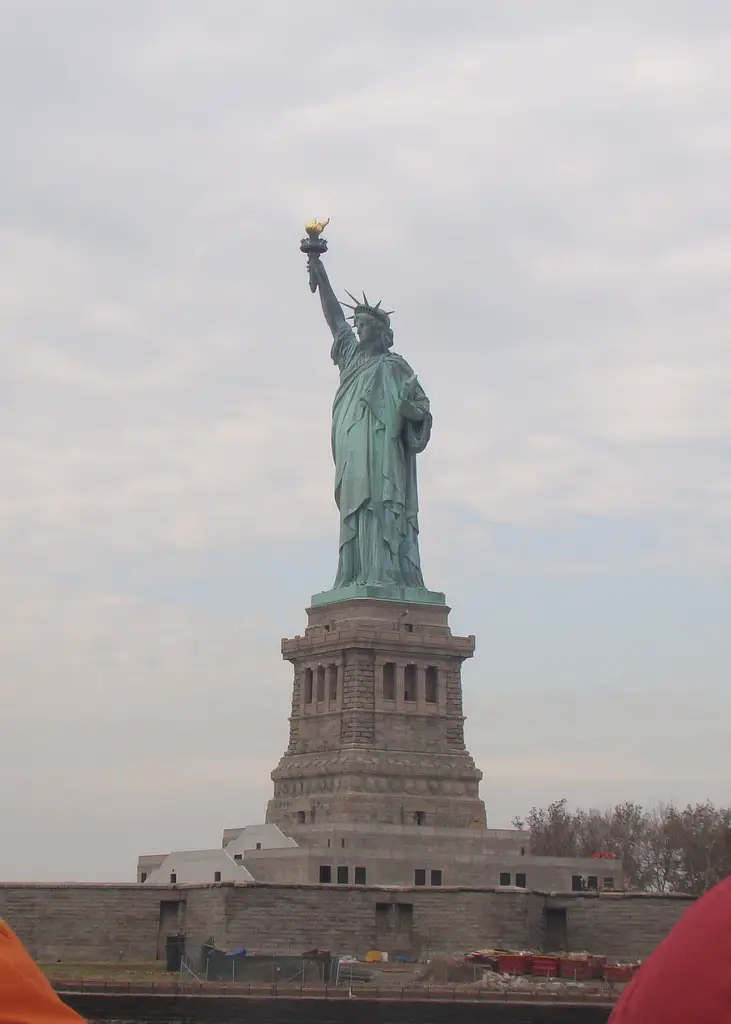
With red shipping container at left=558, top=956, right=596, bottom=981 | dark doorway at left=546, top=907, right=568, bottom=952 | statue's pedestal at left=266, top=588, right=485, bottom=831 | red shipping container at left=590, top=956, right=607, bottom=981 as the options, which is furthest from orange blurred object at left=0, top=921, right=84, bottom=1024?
statue's pedestal at left=266, top=588, right=485, bottom=831

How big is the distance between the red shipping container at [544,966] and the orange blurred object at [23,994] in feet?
109

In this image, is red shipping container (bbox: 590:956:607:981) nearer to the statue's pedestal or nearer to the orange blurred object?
the statue's pedestal

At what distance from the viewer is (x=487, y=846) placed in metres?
44.2

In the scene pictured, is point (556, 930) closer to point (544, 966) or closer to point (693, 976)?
point (544, 966)

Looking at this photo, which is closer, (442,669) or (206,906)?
(206,906)

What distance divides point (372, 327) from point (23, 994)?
4792cm

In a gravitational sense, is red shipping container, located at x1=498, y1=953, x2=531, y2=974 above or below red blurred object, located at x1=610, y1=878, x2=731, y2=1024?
above

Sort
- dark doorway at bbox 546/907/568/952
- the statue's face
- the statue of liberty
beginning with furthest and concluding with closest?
1. the statue's face
2. the statue of liberty
3. dark doorway at bbox 546/907/568/952

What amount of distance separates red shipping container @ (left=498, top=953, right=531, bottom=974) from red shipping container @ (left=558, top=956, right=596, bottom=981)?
0.77 metres

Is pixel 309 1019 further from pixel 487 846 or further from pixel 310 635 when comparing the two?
pixel 310 635

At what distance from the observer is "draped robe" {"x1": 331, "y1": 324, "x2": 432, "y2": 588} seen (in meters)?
Answer: 48.3

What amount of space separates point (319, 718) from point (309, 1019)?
1656 inches

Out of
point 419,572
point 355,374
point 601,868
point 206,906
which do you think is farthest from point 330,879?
point 355,374

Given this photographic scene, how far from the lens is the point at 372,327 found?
49.6m
